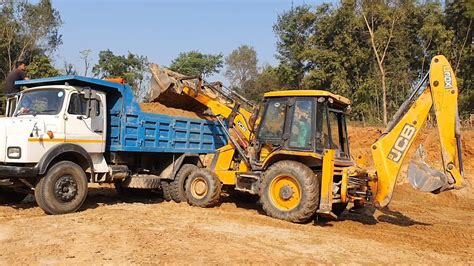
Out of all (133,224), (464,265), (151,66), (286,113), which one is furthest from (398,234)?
(151,66)

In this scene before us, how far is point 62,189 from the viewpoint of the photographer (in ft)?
27.4

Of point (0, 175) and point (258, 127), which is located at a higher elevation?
point (258, 127)

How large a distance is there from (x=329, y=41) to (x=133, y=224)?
26381 mm

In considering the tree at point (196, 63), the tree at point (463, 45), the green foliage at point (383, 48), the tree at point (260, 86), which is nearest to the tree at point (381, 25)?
the green foliage at point (383, 48)

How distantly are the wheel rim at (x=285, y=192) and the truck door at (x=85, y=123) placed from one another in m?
3.48

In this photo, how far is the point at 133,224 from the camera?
24.7 feet

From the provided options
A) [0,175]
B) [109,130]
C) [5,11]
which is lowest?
[0,175]

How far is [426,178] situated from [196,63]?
38.1 metres

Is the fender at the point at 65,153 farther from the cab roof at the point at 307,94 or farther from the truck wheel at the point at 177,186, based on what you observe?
the cab roof at the point at 307,94

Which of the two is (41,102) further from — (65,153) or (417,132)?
(417,132)

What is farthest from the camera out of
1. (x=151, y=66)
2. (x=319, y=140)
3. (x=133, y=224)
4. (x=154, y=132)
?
(x=151, y=66)

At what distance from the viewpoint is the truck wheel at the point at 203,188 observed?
9.89 metres

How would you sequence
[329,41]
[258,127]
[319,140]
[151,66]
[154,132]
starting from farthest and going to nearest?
[329,41] < [151,66] < [154,132] < [258,127] < [319,140]

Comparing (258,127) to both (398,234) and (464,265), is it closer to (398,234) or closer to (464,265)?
(398,234)
